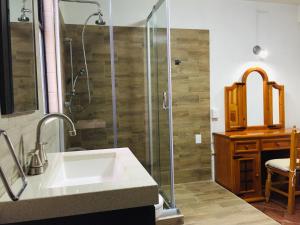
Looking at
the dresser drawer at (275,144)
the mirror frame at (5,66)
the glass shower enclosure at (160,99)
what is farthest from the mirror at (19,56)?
the dresser drawer at (275,144)

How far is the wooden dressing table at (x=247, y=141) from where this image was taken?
3.19 m

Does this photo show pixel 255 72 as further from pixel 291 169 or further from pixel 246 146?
pixel 291 169

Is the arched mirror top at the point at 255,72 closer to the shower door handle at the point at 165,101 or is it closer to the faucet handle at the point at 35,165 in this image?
the shower door handle at the point at 165,101

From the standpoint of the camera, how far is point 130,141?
3385 millimetres

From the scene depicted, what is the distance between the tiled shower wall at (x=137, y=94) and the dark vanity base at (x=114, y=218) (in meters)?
2.33

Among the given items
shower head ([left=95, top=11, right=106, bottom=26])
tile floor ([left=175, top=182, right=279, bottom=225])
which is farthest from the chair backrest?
shower head ([left=95, top=11, right=106, bottom=26])

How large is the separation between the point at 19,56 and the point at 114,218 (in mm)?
774

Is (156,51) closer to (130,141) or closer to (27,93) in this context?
(130,141)

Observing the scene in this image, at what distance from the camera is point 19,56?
111 cm

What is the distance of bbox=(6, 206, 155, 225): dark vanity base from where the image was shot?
0.83 meters

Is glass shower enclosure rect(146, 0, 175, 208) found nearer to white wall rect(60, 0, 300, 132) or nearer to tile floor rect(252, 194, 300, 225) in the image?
white wall rect(60, 0, 300, 132)

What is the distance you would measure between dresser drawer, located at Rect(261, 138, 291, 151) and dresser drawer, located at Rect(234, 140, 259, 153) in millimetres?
105

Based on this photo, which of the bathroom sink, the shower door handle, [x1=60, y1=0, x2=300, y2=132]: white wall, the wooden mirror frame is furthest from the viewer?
the wooden mirror frame

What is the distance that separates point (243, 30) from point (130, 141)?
7.27ft
